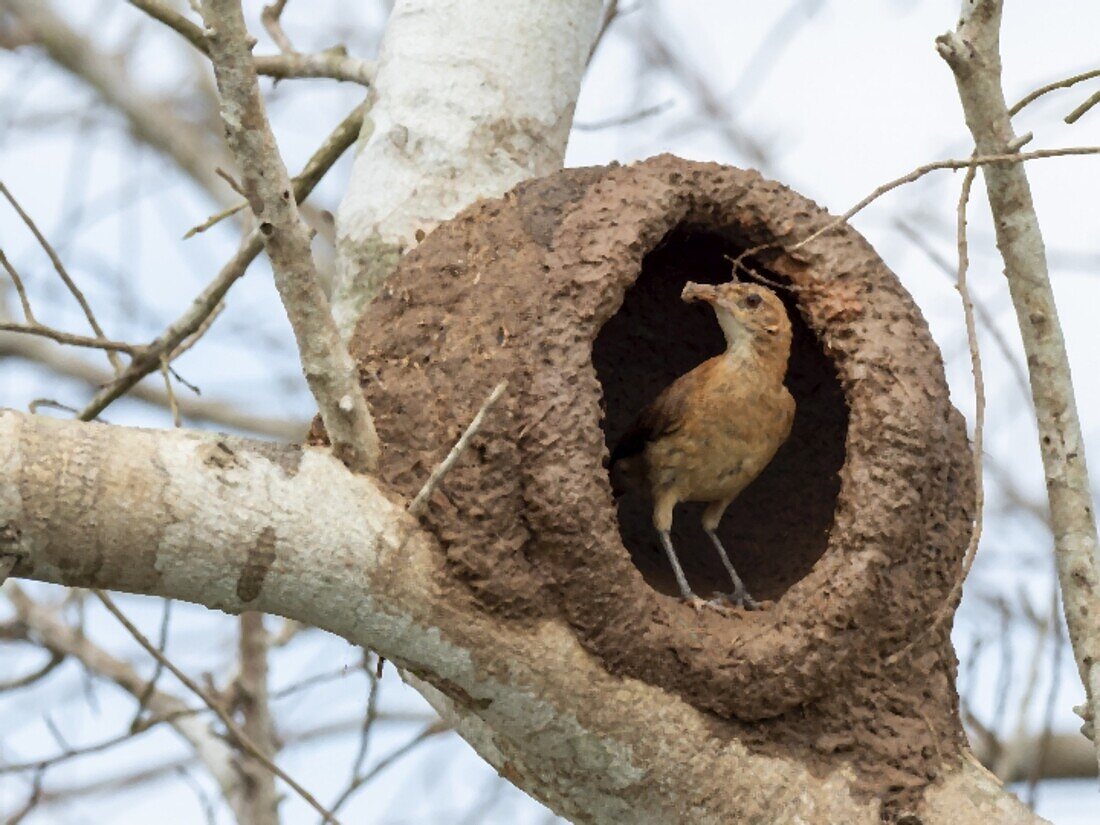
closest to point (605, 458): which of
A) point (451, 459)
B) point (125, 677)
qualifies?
point (451, 459)

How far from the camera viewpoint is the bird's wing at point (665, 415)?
5.25m

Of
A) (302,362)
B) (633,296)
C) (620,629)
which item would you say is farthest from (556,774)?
(633,296)

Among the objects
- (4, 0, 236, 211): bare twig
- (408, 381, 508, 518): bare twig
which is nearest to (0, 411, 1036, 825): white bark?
(408, 381, 508, 518): bare twig

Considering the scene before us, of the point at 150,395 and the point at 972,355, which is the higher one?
the point at 150,395

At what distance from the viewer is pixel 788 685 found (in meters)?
4.11

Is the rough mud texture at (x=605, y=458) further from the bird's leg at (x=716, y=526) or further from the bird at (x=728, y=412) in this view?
the bird's leg at (x=716, y=526)

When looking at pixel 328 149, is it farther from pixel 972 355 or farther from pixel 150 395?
pixel 150 395

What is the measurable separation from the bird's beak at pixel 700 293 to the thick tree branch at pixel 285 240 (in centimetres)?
156

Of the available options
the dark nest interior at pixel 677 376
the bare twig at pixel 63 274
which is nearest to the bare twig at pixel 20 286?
the bare twig at pixel 63 274

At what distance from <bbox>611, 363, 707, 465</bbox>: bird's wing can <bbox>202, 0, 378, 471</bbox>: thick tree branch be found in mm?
1605

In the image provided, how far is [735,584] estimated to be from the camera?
5.41m

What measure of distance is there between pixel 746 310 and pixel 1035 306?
1414 mm

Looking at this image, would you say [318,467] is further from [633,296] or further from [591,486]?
[633,296]

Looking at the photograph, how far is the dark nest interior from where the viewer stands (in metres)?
5.61
